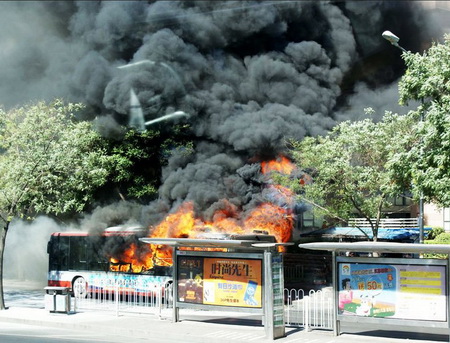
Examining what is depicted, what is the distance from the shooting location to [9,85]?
29.7 metres

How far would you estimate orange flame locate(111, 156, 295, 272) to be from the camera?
21.0 meters

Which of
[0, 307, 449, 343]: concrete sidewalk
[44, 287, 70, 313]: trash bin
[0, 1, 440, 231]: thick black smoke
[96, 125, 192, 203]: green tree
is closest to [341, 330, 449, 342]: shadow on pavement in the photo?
[0, 307, 449, 343]: concrete sidewalk

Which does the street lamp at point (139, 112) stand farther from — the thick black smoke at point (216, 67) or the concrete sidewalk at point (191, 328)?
the concrete sidewalk at point (191, 328)

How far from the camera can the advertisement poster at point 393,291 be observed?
39.4ft

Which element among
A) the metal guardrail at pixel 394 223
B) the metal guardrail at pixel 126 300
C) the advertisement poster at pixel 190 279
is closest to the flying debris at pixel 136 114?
the metal guardrail at pixel 126 300

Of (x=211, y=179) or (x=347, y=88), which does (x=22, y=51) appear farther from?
(x=347, y=88)

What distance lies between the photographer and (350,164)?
23516 millimetres

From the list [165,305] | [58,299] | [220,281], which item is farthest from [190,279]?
[58,299]

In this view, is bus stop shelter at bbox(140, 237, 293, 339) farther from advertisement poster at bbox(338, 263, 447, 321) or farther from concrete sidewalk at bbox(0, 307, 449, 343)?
advertisement poster at bbox(338, 263, 447, 321)

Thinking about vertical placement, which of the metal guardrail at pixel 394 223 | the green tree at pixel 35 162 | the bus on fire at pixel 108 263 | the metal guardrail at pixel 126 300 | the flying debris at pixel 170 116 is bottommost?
the metal guardrail at pixel 126 300

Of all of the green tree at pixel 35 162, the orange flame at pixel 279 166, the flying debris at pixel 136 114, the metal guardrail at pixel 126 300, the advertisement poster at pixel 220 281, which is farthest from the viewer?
the flying debris at pixel 136 114

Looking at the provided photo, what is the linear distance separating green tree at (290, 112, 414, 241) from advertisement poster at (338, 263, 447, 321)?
31.0 feet

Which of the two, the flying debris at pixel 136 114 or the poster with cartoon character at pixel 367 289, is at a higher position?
the flying debris at pixel 136 114

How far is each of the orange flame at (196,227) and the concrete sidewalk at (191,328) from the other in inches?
147
